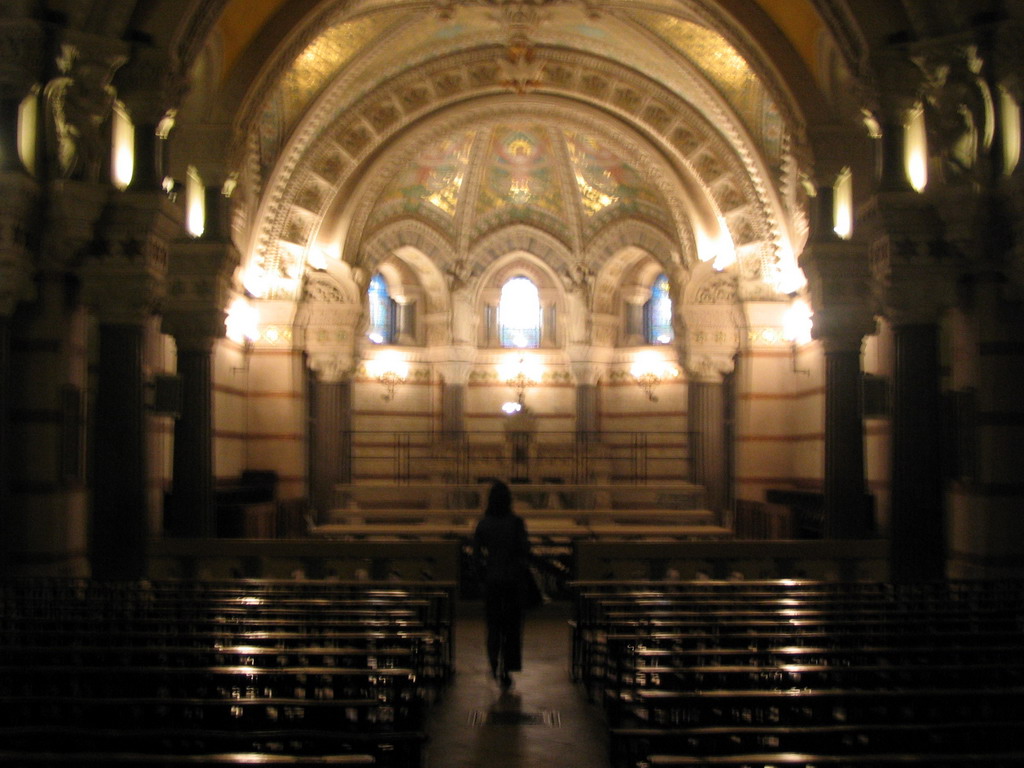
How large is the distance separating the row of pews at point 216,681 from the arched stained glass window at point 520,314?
18253 millimetres

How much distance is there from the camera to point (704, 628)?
21.0 feet

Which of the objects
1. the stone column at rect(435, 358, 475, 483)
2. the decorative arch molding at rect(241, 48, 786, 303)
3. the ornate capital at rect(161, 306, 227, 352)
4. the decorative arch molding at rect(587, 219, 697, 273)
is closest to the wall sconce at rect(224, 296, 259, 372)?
the decorative arch molding at rect(241, 48, 786, 303)

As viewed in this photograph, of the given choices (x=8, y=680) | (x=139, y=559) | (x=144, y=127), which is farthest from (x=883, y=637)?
(x=144, y=127)

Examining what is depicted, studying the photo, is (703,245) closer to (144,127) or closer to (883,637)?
(144,127)

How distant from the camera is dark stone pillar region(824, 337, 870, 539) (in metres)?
12.7

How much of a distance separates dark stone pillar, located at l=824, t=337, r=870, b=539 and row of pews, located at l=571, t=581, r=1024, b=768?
4.61 m

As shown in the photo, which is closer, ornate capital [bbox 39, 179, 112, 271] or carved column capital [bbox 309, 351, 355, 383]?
ornate capital [bbox 39, 179, 112, 271]

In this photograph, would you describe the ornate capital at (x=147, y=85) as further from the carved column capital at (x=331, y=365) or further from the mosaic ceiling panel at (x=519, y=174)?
the mosaic ceiling panel at (x=519, y=174)

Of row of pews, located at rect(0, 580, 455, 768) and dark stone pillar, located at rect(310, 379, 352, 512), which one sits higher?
dark stone pillar, located at rect(310, 379, 352, 512)

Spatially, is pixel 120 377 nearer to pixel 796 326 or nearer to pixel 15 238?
pixel 15 238

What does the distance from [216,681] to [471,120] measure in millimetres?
16491

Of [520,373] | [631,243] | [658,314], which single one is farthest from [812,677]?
[658,314]

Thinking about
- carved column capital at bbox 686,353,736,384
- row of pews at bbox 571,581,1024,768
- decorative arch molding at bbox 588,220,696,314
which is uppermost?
decorative arch molding at bbox 588,220,696,314

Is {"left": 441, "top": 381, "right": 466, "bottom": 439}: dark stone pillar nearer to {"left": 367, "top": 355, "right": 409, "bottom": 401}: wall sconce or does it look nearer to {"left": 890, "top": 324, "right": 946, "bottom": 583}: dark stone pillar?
{"left": 367, "top": 355, "right": 409, "bottom": 401}: wall sconce
